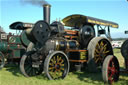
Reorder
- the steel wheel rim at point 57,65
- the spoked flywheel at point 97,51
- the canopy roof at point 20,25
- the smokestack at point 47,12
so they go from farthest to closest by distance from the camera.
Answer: the canopy roof at point 20,25 → the smokestack at point 47,12 → the spoked flywheel at point 97,51 → the steel wheel rim at point 57,65

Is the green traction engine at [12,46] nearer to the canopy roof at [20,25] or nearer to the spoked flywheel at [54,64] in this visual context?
the canopy roof at [20,25]

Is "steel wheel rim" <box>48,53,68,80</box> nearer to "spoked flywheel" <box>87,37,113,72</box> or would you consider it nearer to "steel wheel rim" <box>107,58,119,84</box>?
"spoked flywheel" <box>87,37,113,72</box>

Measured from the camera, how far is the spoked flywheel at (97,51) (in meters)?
6.46

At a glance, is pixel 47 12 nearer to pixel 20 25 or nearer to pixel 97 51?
pixel 97 51

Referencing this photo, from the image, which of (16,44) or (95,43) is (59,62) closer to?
(95,43)

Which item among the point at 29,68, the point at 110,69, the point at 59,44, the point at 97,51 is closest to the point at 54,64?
the point at 59,44

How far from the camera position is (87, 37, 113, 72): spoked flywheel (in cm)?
646

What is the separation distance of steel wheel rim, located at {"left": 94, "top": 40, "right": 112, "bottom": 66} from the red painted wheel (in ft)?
5.84

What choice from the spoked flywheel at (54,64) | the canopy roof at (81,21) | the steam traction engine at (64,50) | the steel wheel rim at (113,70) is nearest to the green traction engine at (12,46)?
the steam traction engine at (64,50)

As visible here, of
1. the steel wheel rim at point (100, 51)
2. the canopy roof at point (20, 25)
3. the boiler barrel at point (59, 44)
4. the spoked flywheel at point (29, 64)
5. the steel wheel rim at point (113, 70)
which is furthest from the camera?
the canopy roof at point (20, 25)

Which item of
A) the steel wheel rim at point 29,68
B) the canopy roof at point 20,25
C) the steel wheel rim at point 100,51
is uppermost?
the canopy roof at point 20,25

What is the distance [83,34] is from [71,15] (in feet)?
3.86

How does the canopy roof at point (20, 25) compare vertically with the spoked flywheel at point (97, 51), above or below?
above

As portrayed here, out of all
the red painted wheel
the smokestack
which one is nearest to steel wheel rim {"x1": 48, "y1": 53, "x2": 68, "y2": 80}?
the red painted wheel
